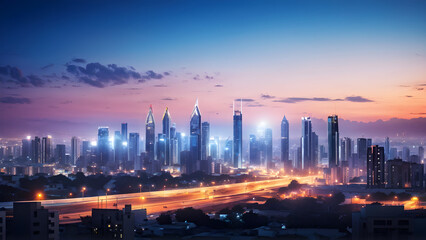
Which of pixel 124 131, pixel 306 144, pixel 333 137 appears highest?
pixel 124 131

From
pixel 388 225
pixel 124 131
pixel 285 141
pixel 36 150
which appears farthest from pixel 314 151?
pixel 388 225

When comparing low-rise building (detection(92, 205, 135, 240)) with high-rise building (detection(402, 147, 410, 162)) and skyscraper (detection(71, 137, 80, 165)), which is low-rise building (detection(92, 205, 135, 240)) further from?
skyscraper (detection(71, 137, 80, 165))

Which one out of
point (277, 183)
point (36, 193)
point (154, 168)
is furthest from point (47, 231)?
point (154, 168)

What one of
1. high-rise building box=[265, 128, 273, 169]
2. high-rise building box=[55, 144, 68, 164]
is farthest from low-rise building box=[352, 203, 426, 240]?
high-rise building box=[265, 128, 273, 169]

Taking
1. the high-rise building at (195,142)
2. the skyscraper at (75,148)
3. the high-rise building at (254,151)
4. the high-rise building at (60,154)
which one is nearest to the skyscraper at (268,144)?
the high-rise building at (254,151)

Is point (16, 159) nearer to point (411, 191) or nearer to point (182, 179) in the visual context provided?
point (182, 179)

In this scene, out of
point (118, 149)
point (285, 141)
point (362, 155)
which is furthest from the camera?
point (285, 141)

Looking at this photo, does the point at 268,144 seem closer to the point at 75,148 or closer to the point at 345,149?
the point at 345,149
